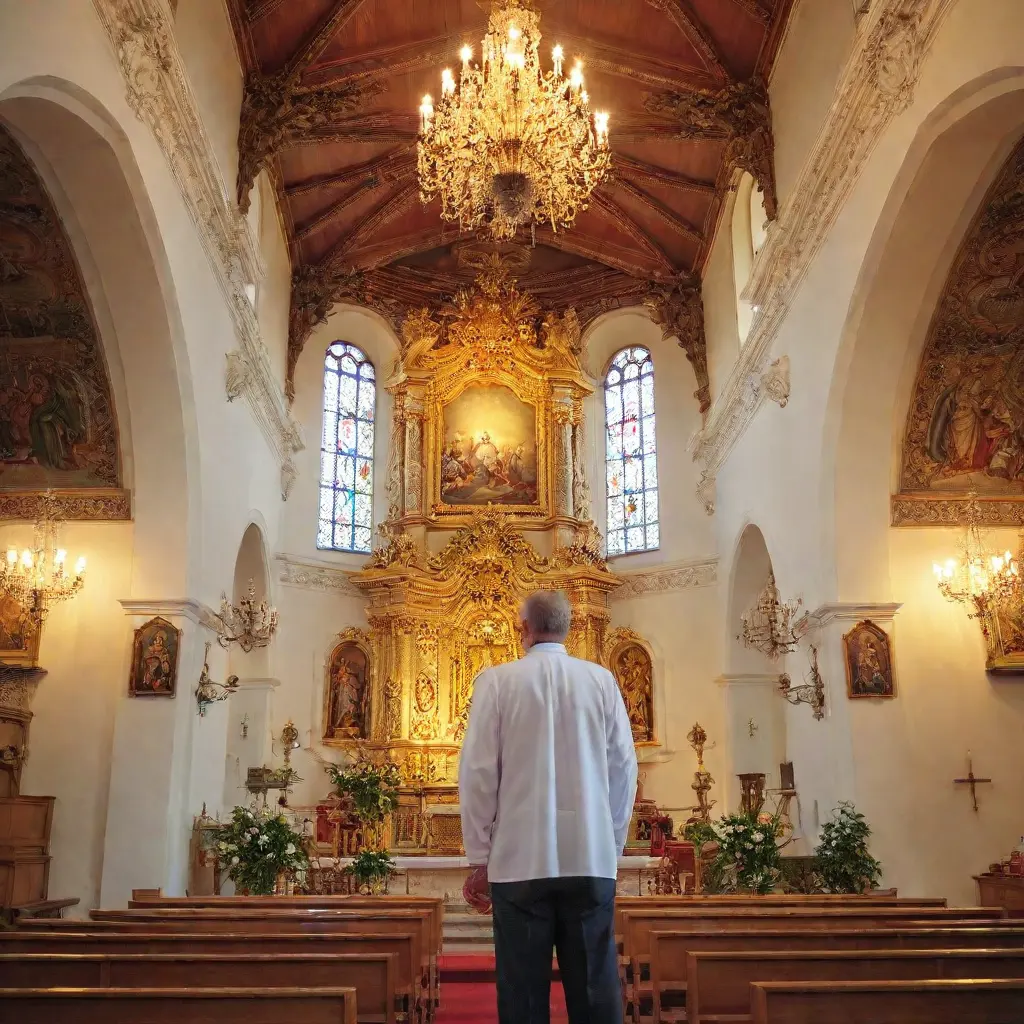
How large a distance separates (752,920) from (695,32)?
10597 mm

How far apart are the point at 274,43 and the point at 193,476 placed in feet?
19.5

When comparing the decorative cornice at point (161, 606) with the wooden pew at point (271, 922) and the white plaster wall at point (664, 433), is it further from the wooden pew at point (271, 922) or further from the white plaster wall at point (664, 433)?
the white plaster wall at point (664, 433)

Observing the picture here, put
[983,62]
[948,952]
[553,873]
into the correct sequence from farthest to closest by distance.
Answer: [983,62] → [948,952] → [553,873]

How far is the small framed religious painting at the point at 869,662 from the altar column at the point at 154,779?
6.49 m

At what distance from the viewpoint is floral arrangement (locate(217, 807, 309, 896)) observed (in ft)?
32.0

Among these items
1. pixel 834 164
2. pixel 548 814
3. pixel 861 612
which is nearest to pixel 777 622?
pixel 861 612

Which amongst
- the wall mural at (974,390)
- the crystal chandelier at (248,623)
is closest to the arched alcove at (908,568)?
the wall mural at (974,390)

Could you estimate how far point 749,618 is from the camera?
39.7 feet

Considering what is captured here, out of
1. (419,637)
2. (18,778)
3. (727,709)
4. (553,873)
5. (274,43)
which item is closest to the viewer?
(553,873)

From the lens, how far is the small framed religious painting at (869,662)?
10219 millimetres

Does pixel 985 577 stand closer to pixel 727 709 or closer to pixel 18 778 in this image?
pixel 727 709

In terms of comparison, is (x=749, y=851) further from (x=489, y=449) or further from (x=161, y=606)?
(x=489, y=449)

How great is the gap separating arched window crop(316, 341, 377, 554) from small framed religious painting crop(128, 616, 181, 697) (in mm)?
7933

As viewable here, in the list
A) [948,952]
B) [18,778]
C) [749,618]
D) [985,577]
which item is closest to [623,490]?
[749,618]
